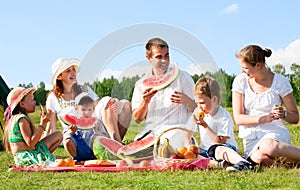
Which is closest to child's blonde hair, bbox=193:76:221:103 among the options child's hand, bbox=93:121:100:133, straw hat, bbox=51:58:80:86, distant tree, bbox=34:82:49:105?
child's hand, bbox=93:121:100:133

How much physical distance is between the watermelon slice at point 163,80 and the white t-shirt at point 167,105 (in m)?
0.07

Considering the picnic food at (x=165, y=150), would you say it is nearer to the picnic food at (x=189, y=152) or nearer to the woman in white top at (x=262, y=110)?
the picnic food at (x=189, y=152)

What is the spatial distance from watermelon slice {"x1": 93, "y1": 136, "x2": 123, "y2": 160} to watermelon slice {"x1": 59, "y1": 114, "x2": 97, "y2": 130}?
187 millimetres

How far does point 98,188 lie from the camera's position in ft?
12.6

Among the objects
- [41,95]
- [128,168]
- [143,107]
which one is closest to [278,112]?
[143,107]

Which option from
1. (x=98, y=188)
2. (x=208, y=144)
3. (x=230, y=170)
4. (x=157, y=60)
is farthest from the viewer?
(x=208, y=144)

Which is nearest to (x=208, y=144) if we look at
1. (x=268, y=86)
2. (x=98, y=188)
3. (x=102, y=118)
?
(x=268, y=86)

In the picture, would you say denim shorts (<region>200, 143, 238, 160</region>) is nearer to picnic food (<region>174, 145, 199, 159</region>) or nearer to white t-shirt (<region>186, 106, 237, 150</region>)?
white t-shirt (<region>186, 106, 237, 150</region>)

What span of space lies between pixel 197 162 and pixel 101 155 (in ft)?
3.46

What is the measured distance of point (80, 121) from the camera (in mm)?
5270

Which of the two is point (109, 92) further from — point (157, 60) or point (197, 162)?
point (197, 162)

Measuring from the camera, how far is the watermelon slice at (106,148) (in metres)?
5.04

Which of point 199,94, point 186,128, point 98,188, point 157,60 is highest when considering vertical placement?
point 157,60

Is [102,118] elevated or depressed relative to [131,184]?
elevated
